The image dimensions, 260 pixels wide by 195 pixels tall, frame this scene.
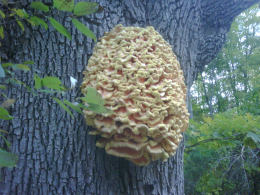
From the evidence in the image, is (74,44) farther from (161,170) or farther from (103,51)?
(161,170)

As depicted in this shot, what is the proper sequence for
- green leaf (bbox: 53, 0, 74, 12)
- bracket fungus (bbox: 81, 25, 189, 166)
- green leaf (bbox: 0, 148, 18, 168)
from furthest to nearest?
bracket fungus (bbox: 81, 25, 189, 166), green leaf (bbox: 53, 0, 74, 12), green leaf (bbox: 0, 148, 18, 168)

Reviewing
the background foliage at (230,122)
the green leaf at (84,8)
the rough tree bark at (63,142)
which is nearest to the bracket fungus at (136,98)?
the rough tree bark at (63,142)

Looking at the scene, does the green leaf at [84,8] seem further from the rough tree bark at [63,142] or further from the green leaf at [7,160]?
the rough tree bark at [63,142]

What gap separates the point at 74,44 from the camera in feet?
5.08

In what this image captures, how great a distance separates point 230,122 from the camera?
3029 millimetres

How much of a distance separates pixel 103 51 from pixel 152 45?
0.38m

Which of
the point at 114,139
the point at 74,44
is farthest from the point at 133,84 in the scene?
the point at 74,44

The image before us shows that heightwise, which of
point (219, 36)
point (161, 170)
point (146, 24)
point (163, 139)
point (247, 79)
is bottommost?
point (161, 170)

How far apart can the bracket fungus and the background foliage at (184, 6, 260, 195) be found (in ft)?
4.38

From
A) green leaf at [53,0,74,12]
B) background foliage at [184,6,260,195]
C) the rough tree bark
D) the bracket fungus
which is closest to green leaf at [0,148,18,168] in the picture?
green leaf at [53,0,74,12]

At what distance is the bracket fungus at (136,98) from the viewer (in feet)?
3.92

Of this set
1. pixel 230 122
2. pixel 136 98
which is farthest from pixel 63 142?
pixel 230 122

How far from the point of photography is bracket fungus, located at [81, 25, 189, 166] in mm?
1193

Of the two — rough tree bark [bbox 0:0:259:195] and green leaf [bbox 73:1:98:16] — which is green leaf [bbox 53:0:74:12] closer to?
green leaf [bbox 73:1:98:16]
